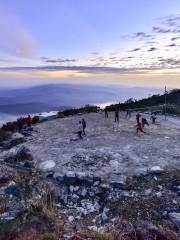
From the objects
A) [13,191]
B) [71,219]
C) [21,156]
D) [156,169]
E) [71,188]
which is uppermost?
[21,156]

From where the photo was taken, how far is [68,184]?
14680mm

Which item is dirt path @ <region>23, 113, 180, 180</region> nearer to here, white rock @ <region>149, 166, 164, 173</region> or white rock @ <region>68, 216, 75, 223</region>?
white rock @ <region>149, 166, 164, 173</region>

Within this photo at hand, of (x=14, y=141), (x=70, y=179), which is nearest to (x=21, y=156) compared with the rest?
(x=14, y=141)

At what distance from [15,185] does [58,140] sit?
29.5 feet

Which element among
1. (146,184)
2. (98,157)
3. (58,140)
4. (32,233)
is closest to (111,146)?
(98,157)

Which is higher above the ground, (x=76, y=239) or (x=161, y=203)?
(x=76, y=239)

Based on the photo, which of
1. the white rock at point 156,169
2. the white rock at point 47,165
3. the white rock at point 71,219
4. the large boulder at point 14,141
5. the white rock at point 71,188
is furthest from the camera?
the large boulder at point 14,141

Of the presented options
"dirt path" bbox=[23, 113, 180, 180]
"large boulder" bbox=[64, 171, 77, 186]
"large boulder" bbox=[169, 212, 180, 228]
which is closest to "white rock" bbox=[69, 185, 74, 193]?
"large boulder" bbox=[64, 171, 77, 186]

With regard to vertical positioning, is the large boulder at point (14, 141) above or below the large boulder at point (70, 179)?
above

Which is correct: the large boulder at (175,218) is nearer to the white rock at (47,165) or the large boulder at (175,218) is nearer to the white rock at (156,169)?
the white rock at (156,169)

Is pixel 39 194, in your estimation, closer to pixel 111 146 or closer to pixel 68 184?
pixel 68 184

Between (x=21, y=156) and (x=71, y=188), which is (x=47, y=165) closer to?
(x=21, y=156)

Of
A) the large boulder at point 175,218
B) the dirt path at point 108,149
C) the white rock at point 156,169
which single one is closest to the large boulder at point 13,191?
the dirt path at point 108,149

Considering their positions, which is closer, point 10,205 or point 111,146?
point 10,205
